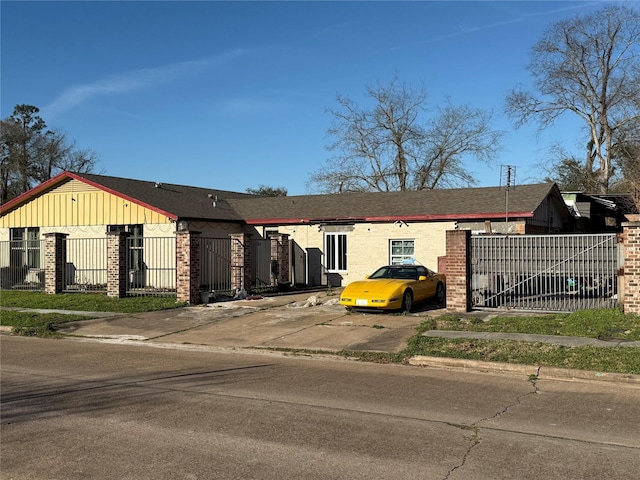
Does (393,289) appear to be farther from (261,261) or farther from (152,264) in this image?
(152,264)

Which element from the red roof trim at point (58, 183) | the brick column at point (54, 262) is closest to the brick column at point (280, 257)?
the red roof trim at point (58, 183)

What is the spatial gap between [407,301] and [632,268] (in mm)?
5238

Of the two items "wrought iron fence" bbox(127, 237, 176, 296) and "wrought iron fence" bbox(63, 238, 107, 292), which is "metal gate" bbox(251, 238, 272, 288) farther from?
"wrought iron fence" bbox(63, 238, 107, 292)

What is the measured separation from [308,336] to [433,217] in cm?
1048

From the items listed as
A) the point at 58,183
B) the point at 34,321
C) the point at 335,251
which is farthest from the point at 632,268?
the point at 58,183

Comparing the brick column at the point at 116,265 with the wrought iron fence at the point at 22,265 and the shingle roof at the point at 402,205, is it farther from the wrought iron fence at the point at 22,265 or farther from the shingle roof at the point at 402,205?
the shingle roof at the point at 402,205

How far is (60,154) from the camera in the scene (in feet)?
191

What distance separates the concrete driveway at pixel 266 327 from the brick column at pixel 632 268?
14.7 feet

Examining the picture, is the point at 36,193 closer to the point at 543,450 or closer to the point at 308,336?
the point at 308,336

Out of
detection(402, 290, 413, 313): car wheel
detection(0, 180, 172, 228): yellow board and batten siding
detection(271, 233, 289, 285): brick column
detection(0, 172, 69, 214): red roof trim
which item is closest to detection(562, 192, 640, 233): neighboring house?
detection(271, 233, 289, 285): brick column

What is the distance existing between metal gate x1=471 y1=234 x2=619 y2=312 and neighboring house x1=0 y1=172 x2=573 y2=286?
5.36 m

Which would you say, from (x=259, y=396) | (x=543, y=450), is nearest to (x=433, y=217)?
(x=259, y=396)

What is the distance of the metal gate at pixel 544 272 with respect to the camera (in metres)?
13.9

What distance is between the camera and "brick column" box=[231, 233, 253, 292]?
2050cm
